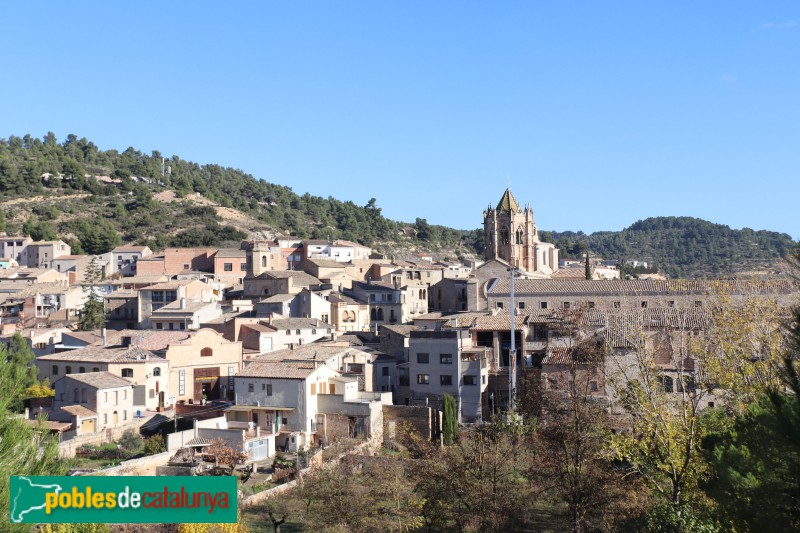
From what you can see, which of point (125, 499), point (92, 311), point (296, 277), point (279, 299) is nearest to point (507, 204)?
point (296, 277)

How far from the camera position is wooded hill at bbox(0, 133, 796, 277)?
93.0 meters

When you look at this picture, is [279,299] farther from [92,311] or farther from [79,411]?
[79,411]

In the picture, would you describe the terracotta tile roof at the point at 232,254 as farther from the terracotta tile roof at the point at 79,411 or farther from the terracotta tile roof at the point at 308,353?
the terracotta tile roof at the point at 79,411

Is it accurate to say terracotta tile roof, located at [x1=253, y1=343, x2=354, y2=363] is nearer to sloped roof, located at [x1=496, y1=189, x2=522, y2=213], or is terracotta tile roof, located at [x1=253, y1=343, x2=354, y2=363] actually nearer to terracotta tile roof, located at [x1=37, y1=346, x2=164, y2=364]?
terracotta tile roof, located at [x1=37, y1=346, x2=164, y2=364]

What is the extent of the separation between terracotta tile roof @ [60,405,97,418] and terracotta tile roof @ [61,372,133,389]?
3.42 feet

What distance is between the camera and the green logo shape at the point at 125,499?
9.75 meters

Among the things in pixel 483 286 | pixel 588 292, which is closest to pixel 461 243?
pixel 483 286

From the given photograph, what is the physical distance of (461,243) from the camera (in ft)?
402

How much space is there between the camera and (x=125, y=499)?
32.7ft

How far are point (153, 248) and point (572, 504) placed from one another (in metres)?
70.0

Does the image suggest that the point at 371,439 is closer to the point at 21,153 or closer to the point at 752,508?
the point at 752,508

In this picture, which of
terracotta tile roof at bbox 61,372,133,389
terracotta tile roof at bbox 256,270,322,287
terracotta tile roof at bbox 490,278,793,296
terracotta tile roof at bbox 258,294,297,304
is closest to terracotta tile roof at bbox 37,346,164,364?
terracotta tile roof at bbox 61,372,133,389

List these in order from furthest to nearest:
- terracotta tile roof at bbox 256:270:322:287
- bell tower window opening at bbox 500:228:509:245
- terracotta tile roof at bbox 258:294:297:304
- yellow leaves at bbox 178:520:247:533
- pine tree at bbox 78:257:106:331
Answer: bell tower window opening at bbox 500:228:509:245, terracotta tile roof at bbox 256:270:322:287, pine tree at bbox 78:257:106:331, terracotta tile roof at bbox 258:294:297:304, yellow leaves at bbox 178:520:247:533

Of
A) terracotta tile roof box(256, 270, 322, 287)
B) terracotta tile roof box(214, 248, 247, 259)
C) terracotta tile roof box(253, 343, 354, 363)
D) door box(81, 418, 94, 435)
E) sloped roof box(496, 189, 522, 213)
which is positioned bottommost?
door box(81, 418, 94, 435)
